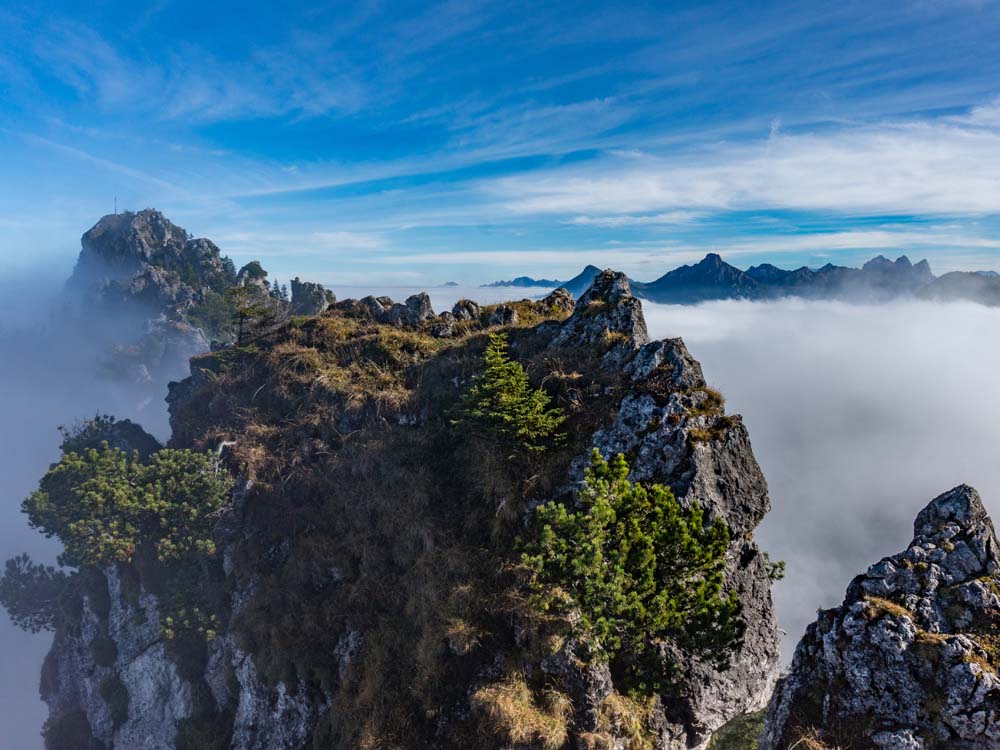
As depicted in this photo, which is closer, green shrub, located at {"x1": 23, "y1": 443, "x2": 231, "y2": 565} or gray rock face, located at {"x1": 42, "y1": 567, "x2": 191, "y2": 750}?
green shrub, located at {"x1": 23, "y1": 443, "x2": 231, "y2": 565}

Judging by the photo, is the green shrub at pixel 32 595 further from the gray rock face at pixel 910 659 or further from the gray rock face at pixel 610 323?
the gray rock face at pixel 910 659

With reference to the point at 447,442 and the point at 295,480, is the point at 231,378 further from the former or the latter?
the point at 447,442

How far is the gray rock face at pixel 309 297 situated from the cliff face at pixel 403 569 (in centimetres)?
6220

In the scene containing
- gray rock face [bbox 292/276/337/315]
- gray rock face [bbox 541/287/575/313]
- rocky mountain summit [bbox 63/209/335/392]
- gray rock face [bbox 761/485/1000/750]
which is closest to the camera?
gray rock face [bbox 761/485/1000/750]

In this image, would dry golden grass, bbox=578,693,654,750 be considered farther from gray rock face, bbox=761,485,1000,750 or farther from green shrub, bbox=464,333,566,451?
green shrub, bbox=464,333,566,451

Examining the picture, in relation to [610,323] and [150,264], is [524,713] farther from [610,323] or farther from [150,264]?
[150,264]

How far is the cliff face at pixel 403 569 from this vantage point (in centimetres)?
2159

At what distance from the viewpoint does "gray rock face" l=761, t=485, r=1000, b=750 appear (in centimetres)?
1598

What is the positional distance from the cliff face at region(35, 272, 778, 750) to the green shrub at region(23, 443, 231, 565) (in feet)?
7.06

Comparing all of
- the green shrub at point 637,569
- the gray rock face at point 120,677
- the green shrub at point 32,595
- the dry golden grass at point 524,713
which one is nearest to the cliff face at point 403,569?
the dry golden grass at point 524,713

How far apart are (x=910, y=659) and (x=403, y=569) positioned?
25.1 metres

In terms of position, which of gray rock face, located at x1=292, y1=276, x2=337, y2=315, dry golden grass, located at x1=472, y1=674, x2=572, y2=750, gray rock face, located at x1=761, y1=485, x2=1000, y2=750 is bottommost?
dry golden grass, located at x1=472, y1=674, x2=572, y2=750

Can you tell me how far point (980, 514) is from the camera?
870 inches

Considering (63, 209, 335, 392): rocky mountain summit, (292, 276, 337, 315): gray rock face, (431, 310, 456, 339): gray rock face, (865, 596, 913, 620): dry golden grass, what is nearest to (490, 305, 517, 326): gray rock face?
(431, 310, 456, 339): gray rock face
